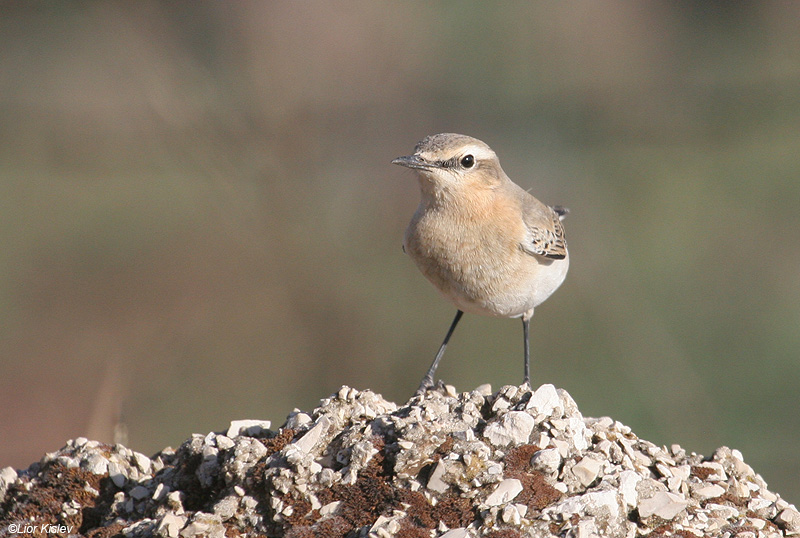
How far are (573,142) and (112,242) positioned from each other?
24.5 feet

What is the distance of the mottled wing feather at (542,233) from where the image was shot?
609 cm

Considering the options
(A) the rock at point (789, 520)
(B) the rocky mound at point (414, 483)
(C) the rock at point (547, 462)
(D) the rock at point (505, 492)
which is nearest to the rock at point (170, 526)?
(B) the rocky mound at point (414, 483)

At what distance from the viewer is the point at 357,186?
44.1 feet

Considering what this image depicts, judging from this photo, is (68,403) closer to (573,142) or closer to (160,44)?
(160,44)

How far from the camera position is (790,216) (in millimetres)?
12500

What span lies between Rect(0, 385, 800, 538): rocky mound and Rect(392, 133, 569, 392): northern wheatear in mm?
1421

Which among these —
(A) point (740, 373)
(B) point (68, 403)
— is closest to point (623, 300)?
(A) point (740, 373)

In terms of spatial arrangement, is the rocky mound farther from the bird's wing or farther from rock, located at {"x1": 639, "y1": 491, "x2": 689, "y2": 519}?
the bird's wing

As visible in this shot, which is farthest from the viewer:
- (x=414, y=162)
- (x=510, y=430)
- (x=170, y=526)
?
(x=414, y=162)

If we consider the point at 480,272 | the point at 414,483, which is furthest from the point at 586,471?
the point at 480,272

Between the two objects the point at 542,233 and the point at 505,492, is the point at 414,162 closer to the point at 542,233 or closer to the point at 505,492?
the point at 542,233

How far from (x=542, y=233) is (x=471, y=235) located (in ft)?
2.15

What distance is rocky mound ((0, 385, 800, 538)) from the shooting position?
3807 millimetres

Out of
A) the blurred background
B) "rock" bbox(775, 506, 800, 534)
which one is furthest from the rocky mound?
the blurred background
